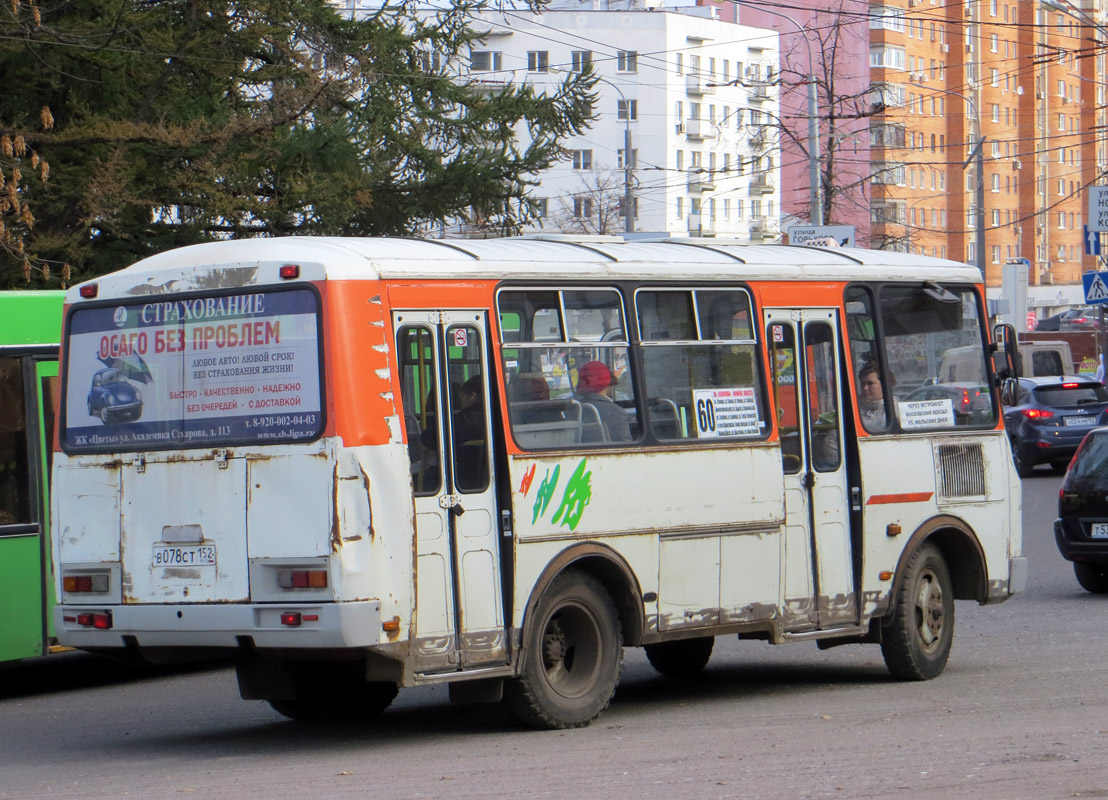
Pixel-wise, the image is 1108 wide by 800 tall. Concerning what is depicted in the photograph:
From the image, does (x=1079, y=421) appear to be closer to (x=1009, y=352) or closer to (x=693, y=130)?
(x=1009, y=352)

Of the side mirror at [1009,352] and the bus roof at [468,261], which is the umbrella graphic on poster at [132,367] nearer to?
the bus roof at [468,261]

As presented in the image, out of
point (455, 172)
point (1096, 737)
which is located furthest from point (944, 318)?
point (455, 172)

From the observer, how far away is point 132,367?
9.18 m

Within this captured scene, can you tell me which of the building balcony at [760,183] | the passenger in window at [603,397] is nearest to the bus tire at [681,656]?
the passenger in window at [603,397]

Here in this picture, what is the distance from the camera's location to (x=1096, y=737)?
28.8 feet

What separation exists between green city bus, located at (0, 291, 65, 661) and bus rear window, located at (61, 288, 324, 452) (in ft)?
7.90

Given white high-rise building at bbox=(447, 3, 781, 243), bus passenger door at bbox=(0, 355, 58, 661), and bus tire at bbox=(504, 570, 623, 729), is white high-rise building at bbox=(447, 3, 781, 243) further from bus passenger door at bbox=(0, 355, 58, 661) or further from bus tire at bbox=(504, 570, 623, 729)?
bus tire at bbox=(504, 570, 623, 729)

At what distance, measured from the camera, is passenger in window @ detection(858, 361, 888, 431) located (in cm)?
1111

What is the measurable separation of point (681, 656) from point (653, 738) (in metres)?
2.95

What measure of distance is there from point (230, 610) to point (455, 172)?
16.1 metres

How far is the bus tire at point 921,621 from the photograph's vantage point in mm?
11250

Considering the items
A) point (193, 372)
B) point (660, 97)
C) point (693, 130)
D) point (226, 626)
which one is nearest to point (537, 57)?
point (660, 97)

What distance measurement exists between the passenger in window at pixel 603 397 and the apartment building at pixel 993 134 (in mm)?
77622

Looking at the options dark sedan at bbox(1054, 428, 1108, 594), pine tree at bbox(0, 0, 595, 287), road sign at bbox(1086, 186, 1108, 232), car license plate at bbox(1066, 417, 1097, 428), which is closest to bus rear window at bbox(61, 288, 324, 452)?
pine tree at bbox(0, 0, 595, 287)
